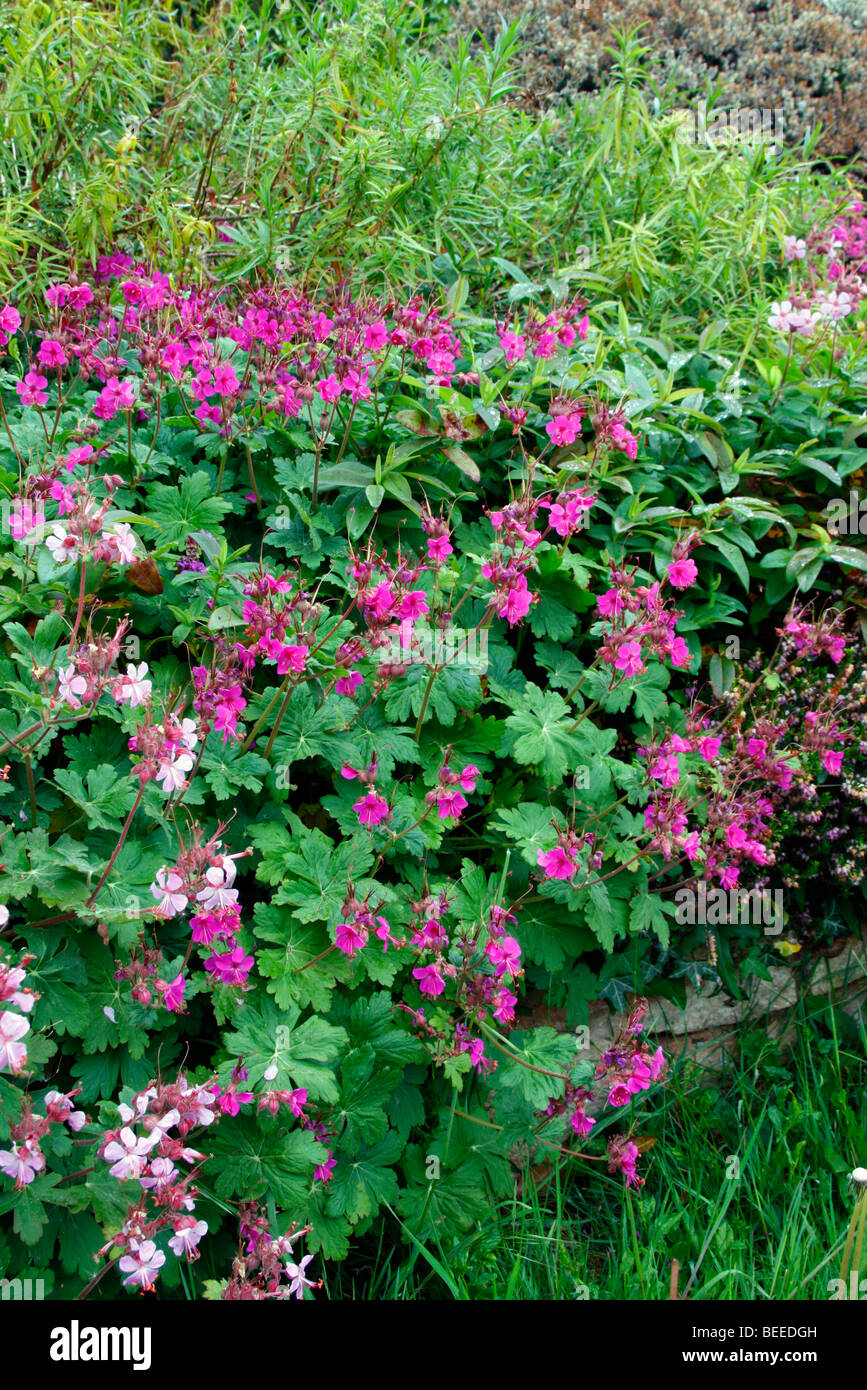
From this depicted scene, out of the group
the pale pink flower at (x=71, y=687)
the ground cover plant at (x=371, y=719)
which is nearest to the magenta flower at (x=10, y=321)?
the ground cover plant at (x=371, y=719)

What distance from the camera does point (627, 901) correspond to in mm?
2471

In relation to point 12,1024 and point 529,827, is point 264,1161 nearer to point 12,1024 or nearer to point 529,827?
point 12,1024

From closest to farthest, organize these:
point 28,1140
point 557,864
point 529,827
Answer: point 28,1140
point 557,864
point 529,827

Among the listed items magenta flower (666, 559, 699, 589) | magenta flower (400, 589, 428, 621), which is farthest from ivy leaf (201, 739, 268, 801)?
magenta flower (666, 559, 699, 589)

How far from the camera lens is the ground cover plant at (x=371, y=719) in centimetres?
191

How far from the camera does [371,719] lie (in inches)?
92.7

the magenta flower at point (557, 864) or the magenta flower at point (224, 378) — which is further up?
the magenta flower at point (224, 378)

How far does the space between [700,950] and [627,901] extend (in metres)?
0.40

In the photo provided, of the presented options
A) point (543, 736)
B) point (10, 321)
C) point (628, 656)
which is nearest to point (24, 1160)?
point (543, 736)

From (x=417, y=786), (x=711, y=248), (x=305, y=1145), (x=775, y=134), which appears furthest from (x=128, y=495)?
(x=775, y=134)

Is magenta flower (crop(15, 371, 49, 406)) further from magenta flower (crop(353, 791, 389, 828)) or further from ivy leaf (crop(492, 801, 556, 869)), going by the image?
ivy leaf (crop(492, 801, 556, 869))

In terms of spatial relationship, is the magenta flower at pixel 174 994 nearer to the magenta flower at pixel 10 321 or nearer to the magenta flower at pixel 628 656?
the magenta flower at pixel 628 656

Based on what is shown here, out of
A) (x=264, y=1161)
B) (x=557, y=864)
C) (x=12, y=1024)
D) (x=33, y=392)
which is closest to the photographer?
(x=12, y=1024)

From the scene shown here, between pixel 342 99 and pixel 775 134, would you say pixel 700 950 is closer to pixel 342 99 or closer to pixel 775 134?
pixel 342 99
